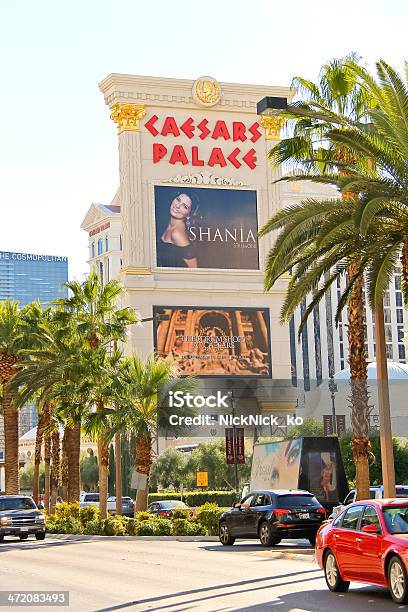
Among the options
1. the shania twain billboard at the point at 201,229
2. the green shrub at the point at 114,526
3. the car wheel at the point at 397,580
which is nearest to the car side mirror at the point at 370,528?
the car wheel at the point at 397,580

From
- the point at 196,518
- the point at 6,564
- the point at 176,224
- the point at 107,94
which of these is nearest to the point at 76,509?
the point at 196,518

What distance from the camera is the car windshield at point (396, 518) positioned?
49.7ft

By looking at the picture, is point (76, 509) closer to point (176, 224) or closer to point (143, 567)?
point (143, 567)

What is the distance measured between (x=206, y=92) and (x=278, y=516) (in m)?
62.8

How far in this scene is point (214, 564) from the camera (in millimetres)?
22469

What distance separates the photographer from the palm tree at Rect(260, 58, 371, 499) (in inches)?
1088

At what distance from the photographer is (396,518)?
15320 millimetres

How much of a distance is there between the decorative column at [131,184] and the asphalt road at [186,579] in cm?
5457

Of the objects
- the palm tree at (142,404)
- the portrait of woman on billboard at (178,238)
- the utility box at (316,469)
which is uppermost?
the portrait of woman on billboard at (178,238)

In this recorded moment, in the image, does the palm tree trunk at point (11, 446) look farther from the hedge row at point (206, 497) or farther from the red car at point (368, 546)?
the red car at point (368, 546)

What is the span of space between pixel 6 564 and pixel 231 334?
6077 cm

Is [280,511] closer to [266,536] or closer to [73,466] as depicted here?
[266,536]

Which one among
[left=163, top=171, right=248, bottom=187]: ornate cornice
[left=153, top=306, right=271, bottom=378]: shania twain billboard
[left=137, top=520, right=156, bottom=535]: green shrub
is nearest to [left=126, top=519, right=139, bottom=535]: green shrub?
[left=137, top=520, right=156, bottom=535]: green shrub

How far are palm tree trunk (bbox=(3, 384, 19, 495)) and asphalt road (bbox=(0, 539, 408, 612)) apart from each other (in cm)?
2657
